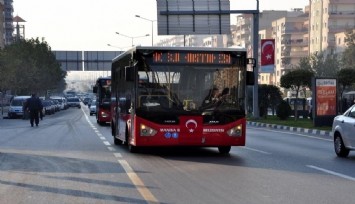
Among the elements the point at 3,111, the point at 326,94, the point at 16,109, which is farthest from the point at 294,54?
the point at 326,94

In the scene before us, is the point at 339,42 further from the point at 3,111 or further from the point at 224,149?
the point at 224,149

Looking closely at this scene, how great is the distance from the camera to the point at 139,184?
1133 cm

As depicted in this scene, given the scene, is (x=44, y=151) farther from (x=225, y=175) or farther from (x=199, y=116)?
(x=225, y=175)

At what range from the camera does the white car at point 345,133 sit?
16.6 m

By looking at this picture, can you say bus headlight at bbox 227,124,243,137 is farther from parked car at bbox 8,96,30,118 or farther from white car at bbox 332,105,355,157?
parked car at bbox 8,96,30,118

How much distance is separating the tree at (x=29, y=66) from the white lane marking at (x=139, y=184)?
185 feet

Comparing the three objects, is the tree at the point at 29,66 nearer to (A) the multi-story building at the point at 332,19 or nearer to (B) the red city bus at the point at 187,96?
(A) the multi-story building at the point at 332,19

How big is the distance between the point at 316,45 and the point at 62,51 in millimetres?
50093

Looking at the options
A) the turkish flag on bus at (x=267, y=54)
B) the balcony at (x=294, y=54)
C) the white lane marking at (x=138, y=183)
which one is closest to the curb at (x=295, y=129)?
the turkish flag on bus at (x=267, y=54)

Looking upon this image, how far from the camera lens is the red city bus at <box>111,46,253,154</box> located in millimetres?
16656

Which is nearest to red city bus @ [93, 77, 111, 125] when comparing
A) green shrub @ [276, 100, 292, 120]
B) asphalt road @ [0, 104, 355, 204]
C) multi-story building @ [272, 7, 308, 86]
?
green shrub @ [276, 100, 292, 120]

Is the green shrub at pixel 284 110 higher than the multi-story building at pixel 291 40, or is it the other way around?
the multi-story building at pixel 291 40

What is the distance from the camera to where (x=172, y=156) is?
56.3ft

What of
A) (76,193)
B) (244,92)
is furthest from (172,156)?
(76,193)
